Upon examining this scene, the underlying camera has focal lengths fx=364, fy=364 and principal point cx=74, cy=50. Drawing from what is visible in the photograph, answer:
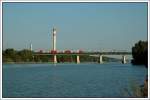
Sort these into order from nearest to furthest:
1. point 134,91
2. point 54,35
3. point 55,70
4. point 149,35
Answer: point 149,35 → point 134,91 → point 54,35 → point 55,70

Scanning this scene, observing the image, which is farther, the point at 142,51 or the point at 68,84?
the point at 68,84

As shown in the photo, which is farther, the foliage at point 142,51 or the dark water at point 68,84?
the dark water at point 68,84

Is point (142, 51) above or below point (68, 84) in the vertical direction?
above

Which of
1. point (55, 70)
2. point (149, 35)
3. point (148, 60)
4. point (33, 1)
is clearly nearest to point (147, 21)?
point (149, 35)

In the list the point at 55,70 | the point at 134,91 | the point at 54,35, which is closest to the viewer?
the point at 134,91

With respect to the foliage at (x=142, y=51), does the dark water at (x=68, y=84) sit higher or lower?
lower

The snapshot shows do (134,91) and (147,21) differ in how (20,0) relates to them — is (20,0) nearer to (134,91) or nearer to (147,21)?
(147,21)

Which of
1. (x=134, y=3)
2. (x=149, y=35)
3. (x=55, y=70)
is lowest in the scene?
(x=55, y=70)

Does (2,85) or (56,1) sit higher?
(56,1)

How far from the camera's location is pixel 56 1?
8.58 ft

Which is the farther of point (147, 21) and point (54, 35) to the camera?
point (54, 35)

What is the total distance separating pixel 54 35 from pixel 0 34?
4.46 ft

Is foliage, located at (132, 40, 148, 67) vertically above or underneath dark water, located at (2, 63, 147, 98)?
above

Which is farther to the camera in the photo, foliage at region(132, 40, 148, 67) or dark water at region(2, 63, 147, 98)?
dark water at region(2, 63, 147, 98)
